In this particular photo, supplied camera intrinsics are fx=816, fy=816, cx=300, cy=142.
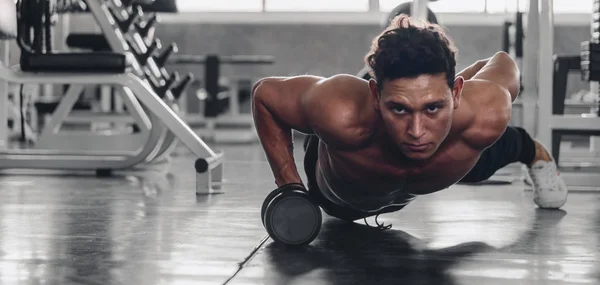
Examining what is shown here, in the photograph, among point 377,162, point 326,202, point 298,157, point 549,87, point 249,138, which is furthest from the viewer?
point 249,138

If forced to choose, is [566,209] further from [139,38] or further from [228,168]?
[139,38]

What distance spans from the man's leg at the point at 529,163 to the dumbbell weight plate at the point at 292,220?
0.54 meters

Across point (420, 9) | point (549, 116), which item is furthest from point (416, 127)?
point (549, 116)

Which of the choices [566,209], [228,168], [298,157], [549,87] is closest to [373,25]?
[298,157]

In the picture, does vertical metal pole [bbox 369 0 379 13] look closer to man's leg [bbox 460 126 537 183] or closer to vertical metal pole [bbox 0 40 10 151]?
vertical metal pole [bbox 0 40 10 151]

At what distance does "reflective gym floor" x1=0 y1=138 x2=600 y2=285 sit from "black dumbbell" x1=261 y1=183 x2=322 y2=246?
36 mm

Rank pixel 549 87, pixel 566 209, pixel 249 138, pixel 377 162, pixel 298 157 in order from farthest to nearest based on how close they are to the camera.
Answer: pixel 249 138
pixel 298 157
pixel 549 87
pixel 566 209
pixel 377 162

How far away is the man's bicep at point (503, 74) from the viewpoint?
191 cm

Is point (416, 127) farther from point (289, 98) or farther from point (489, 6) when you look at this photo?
point (489, 6)

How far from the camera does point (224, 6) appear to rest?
326 inches

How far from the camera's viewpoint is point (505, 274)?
1.51 m

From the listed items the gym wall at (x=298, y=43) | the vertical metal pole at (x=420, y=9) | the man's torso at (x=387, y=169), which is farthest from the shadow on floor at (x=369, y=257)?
the gym wall at (x=298, y=43)

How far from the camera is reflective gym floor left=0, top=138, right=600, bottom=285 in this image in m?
1.48

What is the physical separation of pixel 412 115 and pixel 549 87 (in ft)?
6.26
